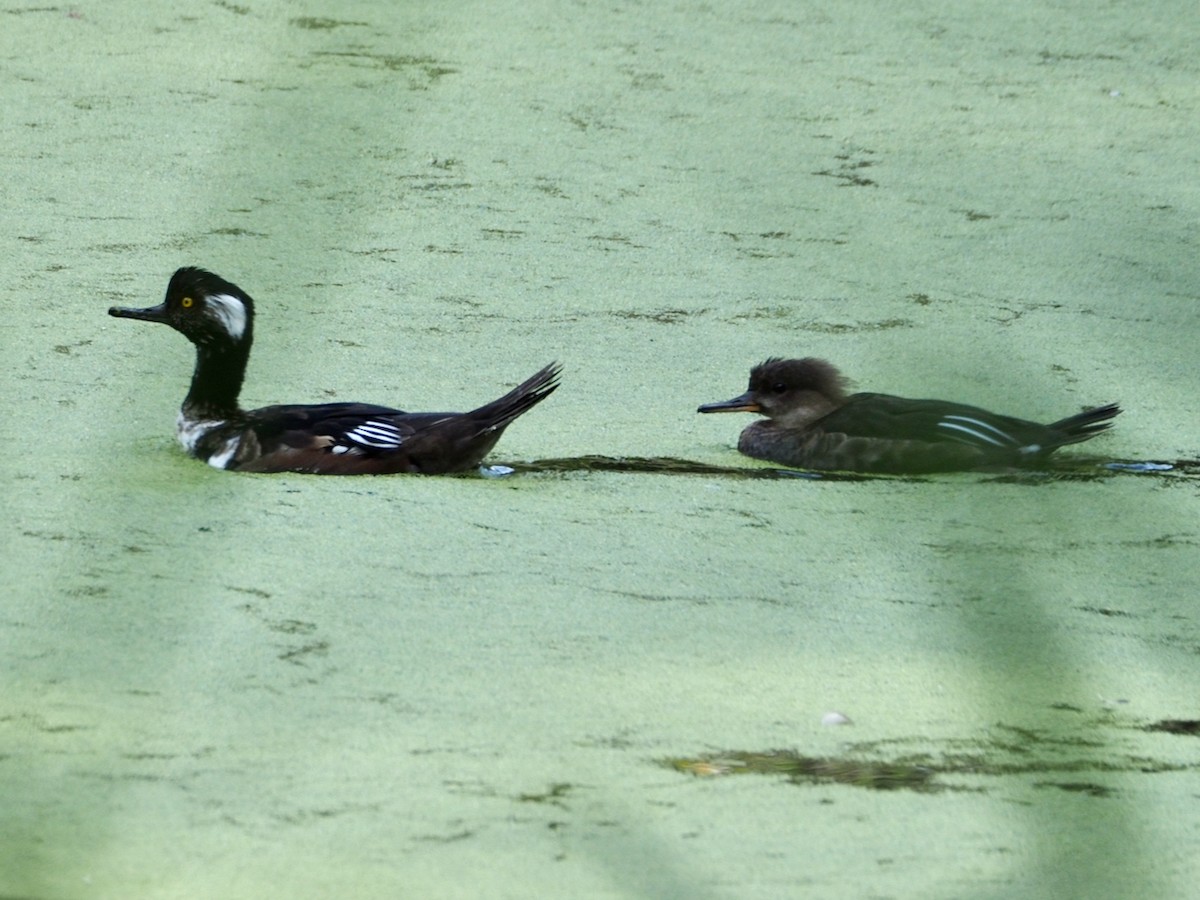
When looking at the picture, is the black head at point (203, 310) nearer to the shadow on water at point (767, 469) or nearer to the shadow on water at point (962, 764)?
the shadow on water at point (767, 469)

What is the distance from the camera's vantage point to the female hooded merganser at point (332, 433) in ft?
8.42

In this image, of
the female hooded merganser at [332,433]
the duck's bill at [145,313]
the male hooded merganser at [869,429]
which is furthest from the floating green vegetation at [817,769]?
the duck's bill at [145,313]

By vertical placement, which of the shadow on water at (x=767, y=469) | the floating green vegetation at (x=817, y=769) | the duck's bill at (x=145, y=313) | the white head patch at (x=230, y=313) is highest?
the white head patch at (x=230, y=313)

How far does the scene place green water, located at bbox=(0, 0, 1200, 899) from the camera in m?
1.47

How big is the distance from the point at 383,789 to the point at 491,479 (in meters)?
1.11

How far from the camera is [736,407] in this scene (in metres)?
3.03

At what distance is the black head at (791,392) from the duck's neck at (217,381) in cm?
75

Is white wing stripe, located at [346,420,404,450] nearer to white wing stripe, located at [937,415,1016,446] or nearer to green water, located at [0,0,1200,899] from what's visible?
green water, located at [0,0,1200,899]

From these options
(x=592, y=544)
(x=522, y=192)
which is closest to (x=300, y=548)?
(x=592, y=544)

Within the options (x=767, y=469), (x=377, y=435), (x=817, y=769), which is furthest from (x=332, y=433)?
(x=817, y=769)

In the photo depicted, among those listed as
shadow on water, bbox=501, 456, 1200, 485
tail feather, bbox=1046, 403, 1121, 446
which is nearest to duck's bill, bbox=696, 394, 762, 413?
shadow on water, bbox=501, 456, 1200, 485

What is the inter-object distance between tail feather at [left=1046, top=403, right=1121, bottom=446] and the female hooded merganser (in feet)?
2.51

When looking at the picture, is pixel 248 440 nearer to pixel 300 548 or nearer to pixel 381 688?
pixel 300 548

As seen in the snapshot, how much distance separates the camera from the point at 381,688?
1.78 meters
